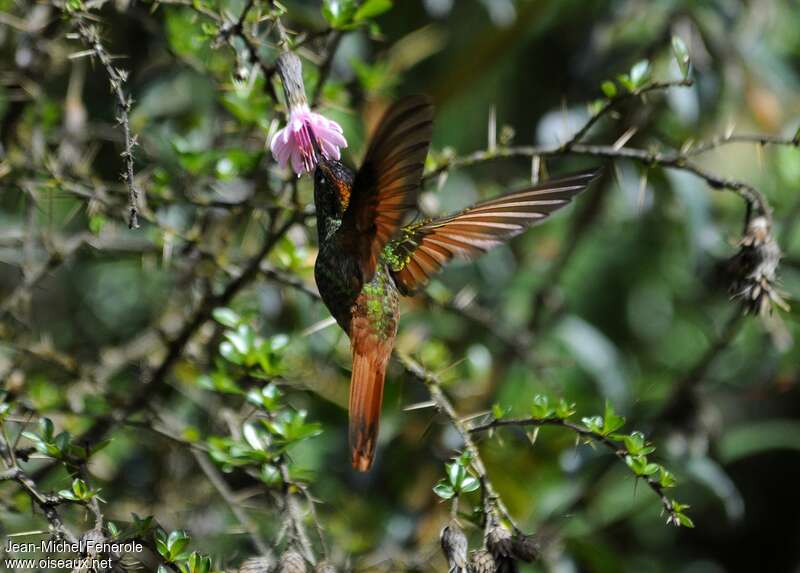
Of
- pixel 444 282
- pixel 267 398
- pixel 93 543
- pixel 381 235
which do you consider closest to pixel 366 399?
pixel 267 398

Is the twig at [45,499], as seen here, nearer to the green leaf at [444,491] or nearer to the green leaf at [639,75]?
the green leaf at [444,491]

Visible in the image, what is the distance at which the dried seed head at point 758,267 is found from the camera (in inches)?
58.0

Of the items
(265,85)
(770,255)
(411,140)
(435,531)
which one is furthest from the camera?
(435,531)

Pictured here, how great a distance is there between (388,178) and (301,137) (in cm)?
20

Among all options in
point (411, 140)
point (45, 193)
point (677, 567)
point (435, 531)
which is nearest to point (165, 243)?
point (45, 193)

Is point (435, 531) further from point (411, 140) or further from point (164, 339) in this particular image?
point (411, 140)

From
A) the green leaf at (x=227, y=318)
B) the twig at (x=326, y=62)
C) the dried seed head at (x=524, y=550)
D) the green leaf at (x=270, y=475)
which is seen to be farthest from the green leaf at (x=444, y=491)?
the twig at (x=326, y=62)

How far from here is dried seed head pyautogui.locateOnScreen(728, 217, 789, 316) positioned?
1.47 metres

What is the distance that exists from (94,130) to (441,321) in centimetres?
120

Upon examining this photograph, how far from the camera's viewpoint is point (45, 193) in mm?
2025

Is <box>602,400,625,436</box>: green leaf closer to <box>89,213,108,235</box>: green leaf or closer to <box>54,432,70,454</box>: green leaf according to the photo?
<box>54,432,70,454</box>: green leaf

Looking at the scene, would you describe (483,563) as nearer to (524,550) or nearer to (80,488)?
(524,550)

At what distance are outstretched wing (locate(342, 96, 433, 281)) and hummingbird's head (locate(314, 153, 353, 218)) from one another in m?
0.08

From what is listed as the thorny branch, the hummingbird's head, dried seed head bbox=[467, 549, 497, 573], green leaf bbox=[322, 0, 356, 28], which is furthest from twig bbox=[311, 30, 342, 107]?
dried seed head bbox=[467, 549, 497, 573]
